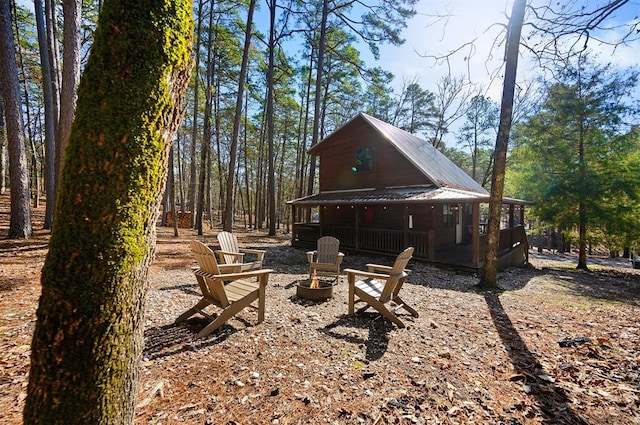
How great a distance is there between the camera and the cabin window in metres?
12.7

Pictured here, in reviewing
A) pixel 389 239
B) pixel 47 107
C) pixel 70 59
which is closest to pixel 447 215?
pixel 389 239

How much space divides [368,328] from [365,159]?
10248mm

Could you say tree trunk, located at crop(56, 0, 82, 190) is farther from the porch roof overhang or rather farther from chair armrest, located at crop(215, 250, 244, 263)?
the porch roof overhang

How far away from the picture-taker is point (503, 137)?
6.57m

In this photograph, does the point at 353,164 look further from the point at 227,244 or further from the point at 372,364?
the point at 372,364

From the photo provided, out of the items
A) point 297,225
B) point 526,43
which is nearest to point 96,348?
point 526,43

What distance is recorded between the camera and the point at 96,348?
4.35ft

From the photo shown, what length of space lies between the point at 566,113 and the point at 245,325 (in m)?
14.8

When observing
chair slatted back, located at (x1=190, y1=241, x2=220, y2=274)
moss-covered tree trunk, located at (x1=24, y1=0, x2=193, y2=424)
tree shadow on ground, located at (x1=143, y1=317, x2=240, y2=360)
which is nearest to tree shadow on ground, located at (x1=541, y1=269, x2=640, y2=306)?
tree shadow on ground, located at (x1=143, y1=317, x2=240, y2=360)

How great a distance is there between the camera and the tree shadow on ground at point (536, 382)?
219 cm

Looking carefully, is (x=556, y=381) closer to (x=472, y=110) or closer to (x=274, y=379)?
(x=274, y=379)

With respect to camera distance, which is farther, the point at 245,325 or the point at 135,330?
the point at 245,325

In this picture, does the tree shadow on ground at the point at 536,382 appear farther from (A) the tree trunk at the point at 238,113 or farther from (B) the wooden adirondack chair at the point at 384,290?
(A) the tree trunk at the point at 238,113

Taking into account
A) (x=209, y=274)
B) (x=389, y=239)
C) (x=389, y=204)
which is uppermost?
(x=389, y=204)
